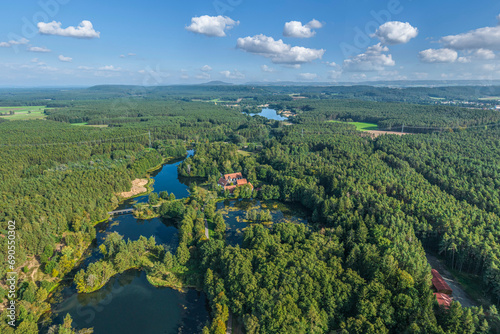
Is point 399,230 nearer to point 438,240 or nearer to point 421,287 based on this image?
point 438,240

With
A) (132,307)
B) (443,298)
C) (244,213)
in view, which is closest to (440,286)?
(443,298)

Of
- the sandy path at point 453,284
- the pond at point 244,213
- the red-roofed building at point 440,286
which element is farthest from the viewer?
the pond at point 244,213

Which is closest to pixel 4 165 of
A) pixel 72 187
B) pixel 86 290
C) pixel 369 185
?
pixel 72 187

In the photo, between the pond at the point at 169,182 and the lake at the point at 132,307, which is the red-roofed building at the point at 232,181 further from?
the lake at the point at 132,307

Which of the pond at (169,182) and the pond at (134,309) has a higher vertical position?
the pond at (169,182)

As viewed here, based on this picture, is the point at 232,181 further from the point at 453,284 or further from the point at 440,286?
the point at 453,284

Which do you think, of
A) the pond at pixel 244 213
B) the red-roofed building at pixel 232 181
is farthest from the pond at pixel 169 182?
the pond at pixel 244 213

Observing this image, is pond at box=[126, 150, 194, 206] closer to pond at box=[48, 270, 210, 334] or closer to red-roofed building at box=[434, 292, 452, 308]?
pond at box=[48, 270, 210, 334]

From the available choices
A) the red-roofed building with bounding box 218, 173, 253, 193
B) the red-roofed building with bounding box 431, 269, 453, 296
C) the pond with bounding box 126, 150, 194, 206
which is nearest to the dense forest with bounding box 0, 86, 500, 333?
the red-roofed building with bounding box 218, 173, 253, 193

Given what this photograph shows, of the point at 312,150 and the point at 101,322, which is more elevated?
the point at 312,150
